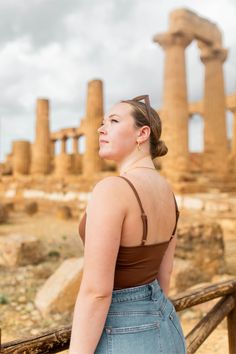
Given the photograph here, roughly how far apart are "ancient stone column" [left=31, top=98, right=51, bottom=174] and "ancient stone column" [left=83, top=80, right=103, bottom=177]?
601cm

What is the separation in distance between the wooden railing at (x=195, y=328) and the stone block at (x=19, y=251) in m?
5.70

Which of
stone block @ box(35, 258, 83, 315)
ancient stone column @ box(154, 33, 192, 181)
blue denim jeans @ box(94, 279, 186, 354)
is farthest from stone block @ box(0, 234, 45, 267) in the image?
ancient stone column @ box(154, 33, 192, 181)

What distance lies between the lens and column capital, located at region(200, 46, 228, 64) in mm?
17297

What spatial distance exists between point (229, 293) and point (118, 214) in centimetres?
206

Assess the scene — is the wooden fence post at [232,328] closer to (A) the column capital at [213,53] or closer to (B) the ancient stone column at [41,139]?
(A) the column capital at [213,53]

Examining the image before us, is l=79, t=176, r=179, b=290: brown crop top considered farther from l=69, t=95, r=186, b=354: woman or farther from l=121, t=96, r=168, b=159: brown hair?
l=121, t=96, r=168, b=159: brown hair

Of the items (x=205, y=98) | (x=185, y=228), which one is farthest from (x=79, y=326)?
(x=205, y=98)

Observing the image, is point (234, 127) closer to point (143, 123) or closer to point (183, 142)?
point (183, 142)

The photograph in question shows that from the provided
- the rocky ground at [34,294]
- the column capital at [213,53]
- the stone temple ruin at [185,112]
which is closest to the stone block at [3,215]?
the rocky ground at [34,294]

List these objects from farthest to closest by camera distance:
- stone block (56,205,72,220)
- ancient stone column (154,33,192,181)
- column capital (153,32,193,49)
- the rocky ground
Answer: stone block (56,205,72,220)
ancient stone column (154,33,192,181)
column capital (153,32,193,49)
the rocky ground

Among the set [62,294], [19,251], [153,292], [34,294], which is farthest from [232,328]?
[19,251]

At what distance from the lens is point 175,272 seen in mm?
6227

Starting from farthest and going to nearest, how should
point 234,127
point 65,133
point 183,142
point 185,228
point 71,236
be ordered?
point 65,133 → point 234,127 → point 183,142 → point 71,236 → point 185,228

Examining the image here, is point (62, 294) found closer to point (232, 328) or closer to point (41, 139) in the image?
point (232, 328)
